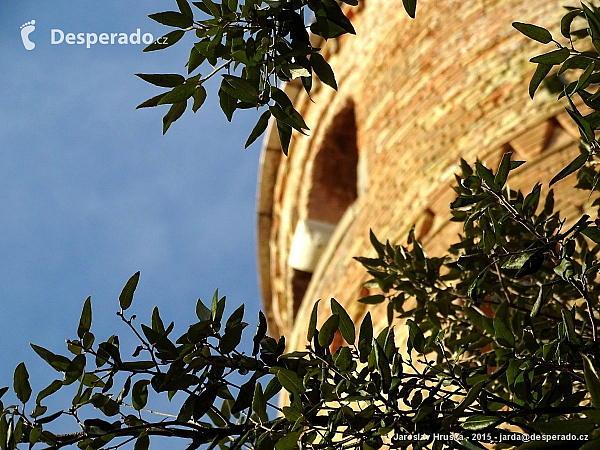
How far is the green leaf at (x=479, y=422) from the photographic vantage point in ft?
5.62

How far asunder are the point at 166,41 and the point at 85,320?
25.7 inches

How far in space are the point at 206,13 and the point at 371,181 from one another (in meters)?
4.54

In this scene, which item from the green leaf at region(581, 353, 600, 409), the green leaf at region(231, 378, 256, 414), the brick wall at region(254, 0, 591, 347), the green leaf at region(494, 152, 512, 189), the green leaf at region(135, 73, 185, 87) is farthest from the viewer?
the brick wall at region(254, 0, 591, 347)

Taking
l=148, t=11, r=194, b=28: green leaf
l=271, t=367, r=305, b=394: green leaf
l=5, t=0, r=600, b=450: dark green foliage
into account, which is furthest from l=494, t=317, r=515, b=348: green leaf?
l=148, t=11, r=194, b=28: green leaf

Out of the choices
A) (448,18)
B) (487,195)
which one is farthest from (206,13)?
(448,18)

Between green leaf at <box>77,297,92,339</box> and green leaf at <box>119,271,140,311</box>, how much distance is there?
7 cm

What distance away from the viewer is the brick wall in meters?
5.32

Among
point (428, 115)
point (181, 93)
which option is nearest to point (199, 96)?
point (181, 93)

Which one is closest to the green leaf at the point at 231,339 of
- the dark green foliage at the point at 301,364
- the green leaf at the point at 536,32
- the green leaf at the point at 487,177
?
the dark green foliage at the point at 301,364

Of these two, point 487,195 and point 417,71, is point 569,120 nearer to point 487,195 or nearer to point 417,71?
point 417,71

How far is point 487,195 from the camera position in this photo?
219 centimetres

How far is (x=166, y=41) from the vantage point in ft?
6.93

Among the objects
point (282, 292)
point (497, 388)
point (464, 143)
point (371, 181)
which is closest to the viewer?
point (497, 388)

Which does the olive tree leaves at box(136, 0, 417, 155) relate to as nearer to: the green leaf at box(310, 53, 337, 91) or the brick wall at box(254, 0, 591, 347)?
the green leaf at box(310, 53, 337, 91)
